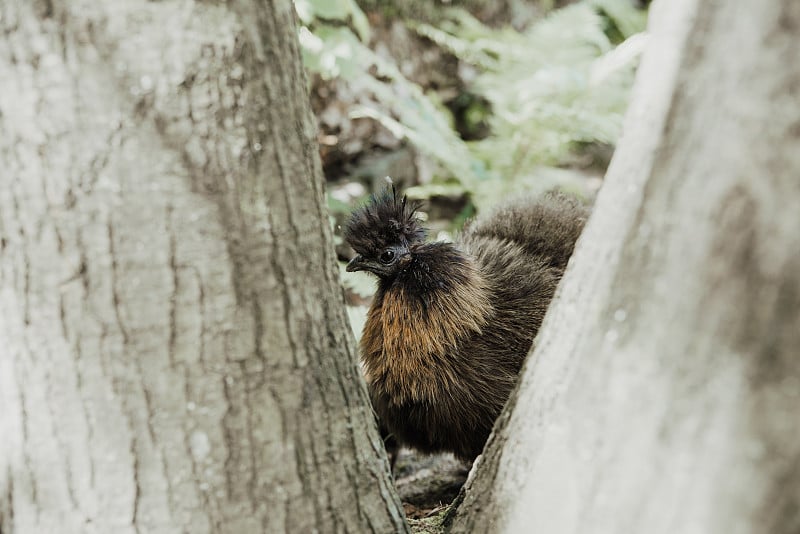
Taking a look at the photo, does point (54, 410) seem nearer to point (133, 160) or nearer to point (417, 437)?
point (133, 160)

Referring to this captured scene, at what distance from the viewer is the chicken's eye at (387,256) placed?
3475 mm

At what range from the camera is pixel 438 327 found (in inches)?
132

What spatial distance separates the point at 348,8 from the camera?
4645 mm

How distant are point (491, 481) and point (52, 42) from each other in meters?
1.50

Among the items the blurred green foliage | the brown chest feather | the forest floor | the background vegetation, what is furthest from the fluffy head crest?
the blurred green foliage

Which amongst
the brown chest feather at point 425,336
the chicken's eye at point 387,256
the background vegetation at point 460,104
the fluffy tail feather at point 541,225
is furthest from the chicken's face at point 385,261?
the background vegetation at point 460,104

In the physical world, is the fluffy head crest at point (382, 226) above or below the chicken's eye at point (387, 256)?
above

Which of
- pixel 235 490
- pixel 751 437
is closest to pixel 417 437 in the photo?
pixel 235 490

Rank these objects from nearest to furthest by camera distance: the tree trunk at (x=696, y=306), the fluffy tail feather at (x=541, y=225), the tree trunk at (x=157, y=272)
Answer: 1. the tree trunk at (x=696, y=306)
2. the tree trunk at (x=157, y=272)
3. the fluffy tail feather at (x=541, y=225)

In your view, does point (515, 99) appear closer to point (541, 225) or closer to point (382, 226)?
point (541, 225)

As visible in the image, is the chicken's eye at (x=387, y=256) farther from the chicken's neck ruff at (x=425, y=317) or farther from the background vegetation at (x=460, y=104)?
the background vegetation at (x=460, y=104)

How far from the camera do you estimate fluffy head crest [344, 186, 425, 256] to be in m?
3.48

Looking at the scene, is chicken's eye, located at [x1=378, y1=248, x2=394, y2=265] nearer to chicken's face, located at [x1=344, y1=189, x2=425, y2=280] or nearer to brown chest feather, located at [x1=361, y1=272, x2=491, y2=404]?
chicken's face, located at [x1=344, y1=189, x2=425, y2=280]

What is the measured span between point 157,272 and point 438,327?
6.20 ft
